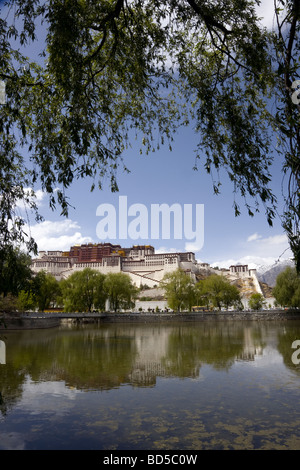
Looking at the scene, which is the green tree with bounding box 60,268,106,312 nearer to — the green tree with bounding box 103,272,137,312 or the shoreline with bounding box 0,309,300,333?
the green tree with bounding box 103,272,137,312

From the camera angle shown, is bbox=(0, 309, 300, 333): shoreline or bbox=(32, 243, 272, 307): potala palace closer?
bbox=(0, 309, 300, 333): shoreline

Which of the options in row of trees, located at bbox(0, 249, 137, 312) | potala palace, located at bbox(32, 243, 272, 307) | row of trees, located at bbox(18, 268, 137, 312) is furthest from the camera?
potala palace, located at bbox(32, 243, 272, 307)

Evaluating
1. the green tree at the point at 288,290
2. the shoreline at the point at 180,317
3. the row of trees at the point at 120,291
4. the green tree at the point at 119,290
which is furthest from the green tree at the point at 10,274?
the green tree at the point at 119,290

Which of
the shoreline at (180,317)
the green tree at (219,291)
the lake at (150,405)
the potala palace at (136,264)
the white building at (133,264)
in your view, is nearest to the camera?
the lake at (150,405)

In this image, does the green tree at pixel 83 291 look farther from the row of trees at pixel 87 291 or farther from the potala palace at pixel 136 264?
the potala palace at pixel 136 264

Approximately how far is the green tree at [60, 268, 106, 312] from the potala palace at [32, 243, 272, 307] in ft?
163

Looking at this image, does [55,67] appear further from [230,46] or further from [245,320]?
[245,320]

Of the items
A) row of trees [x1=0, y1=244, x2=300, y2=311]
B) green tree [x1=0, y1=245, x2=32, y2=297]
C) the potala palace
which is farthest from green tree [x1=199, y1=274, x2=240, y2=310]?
green tree [x1=0, y1=245, x2=32, y2=297]

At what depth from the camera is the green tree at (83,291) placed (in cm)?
4612

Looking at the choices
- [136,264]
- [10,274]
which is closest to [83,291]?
[10,274]

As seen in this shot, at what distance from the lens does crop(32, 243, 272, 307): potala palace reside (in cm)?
10362

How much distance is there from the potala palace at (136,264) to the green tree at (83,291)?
49766mm

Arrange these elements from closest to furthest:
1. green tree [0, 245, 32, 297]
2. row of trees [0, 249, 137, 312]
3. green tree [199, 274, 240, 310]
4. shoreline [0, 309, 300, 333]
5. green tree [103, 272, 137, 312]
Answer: green tree [0, 245, 32, 297]
row of trees [0, 249, 137, 312]
shoreline [0, 309, 300, 333]
green tree [103, 272, 137, 312]
green tree [199, 274, 240, 310]

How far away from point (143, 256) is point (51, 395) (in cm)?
11258
